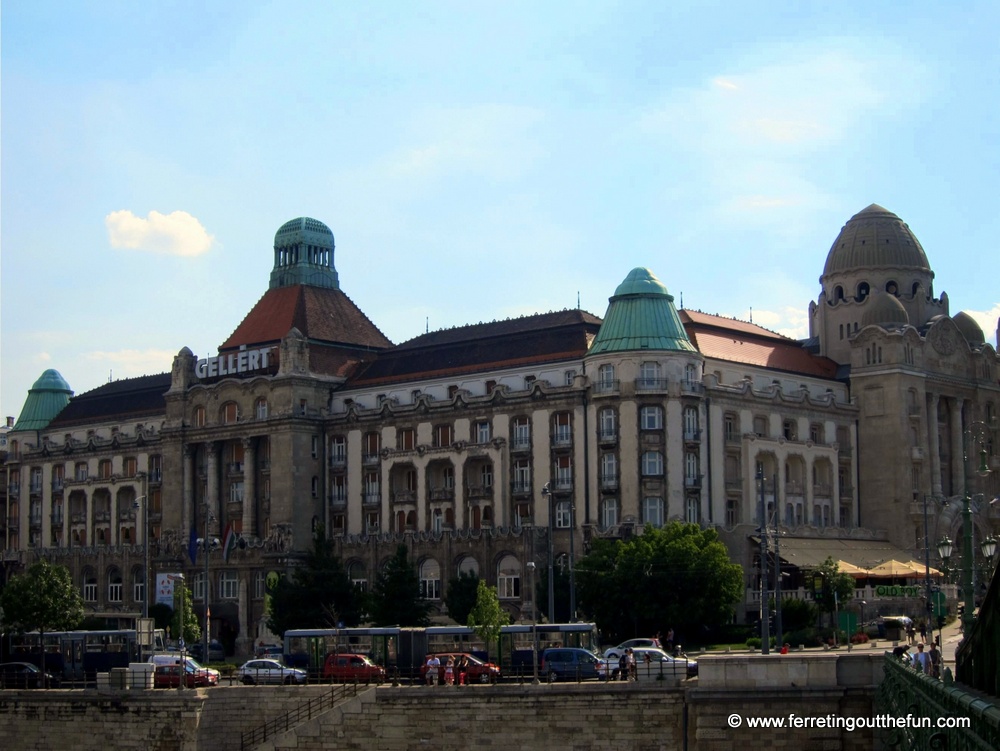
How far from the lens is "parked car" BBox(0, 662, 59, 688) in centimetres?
8875

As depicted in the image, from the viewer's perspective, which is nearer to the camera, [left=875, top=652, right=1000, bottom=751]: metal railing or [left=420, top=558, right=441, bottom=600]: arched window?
[left=875, top=652, right=1000, bottom=751]: metal railing

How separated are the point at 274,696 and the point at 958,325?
281 feet

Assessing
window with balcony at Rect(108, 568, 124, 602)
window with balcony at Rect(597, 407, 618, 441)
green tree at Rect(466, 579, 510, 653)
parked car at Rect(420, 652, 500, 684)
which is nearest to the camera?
parked car at Rect(420, 652, 500, 684)

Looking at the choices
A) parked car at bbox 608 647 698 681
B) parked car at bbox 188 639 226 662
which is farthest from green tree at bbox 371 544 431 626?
parked car at bbox 608 647 698 681

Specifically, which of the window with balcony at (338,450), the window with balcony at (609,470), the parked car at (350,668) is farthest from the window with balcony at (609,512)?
the parked car at (350,668)

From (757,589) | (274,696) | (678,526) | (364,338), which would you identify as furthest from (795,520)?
(274,696)

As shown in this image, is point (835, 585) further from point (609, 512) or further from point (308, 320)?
point (308, 320)

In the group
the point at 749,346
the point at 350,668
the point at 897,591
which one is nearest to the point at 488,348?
the point at 749,346

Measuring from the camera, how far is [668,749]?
64.8 meters

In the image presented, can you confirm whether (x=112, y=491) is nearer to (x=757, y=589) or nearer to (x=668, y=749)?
(x=757, y=589)

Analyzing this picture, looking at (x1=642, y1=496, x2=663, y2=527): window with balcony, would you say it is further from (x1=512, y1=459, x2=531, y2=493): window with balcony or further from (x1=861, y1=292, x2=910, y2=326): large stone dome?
(x1=861, y1=292, x2=910, y2=326): large stone dome

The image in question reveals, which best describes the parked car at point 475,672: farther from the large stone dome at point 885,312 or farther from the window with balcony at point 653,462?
the large stone dome at point 885,312

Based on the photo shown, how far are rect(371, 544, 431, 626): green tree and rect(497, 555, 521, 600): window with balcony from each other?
6.39 m

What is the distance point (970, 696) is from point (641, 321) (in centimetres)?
9090
